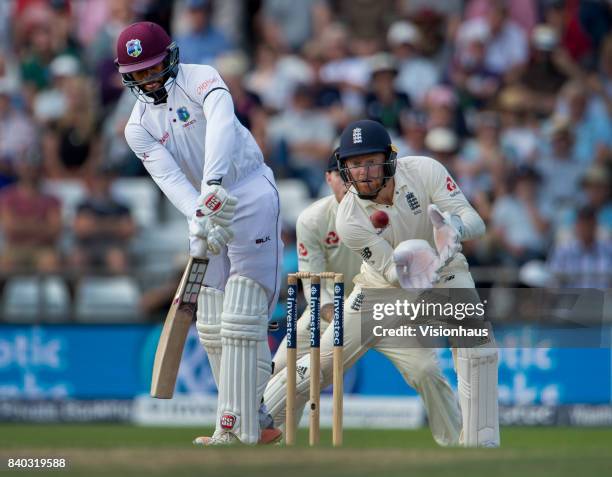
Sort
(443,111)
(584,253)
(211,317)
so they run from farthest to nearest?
(443,111) < (584,253) < (211,317)

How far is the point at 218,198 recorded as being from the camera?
683 centimetres

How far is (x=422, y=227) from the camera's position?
751cm

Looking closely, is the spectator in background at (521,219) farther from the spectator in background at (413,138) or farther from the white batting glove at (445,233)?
the white batting glove at (445,233)

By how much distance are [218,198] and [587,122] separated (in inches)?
310

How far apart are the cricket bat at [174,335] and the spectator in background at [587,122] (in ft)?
24.4

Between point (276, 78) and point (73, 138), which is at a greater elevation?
point (276, 78)

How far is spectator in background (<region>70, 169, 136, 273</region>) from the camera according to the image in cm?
1249

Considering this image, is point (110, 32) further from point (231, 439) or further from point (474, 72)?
point (231, 439)

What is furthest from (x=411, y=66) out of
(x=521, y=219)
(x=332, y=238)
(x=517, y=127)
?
(x=332, y=238)

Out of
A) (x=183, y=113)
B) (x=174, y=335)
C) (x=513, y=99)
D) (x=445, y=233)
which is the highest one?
(x=513, y=99)

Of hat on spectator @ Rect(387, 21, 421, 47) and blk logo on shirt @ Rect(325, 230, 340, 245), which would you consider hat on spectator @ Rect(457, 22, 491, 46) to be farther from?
blk logo on shirt @ Rect(325, 230, 340, 245)

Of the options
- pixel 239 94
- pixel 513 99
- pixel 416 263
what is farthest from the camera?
pixel 513 99

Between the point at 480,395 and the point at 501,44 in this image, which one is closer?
the point at 480,395

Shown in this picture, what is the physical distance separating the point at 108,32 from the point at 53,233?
295cm
